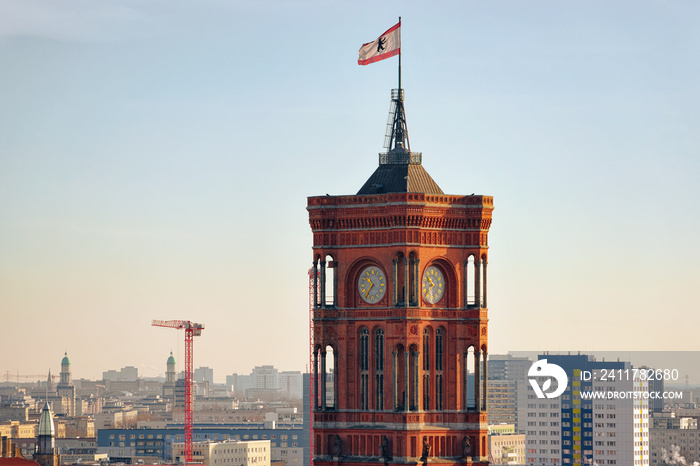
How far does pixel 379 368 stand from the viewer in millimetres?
86188

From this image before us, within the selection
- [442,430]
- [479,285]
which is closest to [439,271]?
[479,285]

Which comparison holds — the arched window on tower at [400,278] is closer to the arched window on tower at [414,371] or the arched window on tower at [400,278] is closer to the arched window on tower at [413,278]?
the arched window on tower at [413,278]

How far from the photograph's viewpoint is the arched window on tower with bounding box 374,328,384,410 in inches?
3378

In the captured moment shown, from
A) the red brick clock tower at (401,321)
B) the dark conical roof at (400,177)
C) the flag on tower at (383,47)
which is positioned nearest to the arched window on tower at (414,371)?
the red brick clock tower at (401,321)

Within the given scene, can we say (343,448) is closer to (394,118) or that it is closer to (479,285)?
(479,285)

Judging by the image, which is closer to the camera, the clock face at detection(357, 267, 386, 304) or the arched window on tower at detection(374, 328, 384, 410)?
the arched window on tower at detection(374, 328, 384, 410)

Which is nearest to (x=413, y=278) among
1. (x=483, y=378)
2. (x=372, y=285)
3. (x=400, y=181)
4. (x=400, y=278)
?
(x=400, y=278)

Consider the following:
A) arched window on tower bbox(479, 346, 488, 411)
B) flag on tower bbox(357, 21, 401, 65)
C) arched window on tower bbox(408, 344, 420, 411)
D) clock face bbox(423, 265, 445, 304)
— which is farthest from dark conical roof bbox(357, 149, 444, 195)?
arched window on tower bbox(479, 346, 488, 411)

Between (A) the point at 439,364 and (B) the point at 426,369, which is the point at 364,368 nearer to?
(B) the point at 426,369

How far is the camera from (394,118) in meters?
89.8

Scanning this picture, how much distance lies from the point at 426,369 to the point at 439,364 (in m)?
0.84

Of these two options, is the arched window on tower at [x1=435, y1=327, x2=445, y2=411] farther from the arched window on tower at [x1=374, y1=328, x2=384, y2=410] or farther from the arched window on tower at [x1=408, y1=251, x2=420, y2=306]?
the arched window on tower at [x1=374, y1=328, x2=384, y2=410]

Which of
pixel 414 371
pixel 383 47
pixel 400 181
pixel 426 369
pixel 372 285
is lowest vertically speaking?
pixel 414 371

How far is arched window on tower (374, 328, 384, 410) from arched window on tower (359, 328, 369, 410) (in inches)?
18.0
